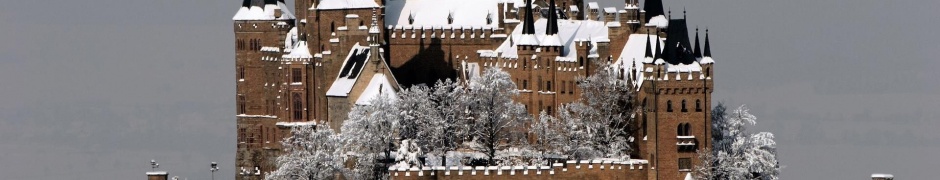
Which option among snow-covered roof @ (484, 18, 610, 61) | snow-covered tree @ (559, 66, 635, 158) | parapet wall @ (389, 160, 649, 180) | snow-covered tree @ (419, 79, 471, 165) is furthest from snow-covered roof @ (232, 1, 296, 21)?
parapet wall @ (389, 160, 649, 180)

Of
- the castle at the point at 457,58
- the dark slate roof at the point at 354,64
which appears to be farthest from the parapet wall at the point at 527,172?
the dark slate roof at the point at 354,64

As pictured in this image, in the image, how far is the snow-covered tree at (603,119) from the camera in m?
145

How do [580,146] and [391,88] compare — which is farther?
[391,88]

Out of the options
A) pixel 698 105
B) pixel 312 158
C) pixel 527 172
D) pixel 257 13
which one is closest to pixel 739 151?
pixel 698 105

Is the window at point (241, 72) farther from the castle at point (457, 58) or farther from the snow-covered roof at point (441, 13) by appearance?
the snow-covered roof at point (441, 13)

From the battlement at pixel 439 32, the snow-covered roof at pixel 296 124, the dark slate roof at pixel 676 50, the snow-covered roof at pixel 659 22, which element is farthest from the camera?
the battlement at pixel 439 32

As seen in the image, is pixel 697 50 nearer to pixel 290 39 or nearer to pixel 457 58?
pixel 457 58

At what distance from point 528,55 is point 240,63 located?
25.2 m

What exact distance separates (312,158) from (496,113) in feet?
28.1

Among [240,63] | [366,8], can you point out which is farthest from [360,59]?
[240,63]

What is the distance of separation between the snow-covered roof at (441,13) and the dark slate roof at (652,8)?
44.0ft

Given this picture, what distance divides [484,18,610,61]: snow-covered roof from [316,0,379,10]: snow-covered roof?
7173mm

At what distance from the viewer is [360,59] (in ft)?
533

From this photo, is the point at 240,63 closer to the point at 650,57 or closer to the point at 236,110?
the point at 236,110
